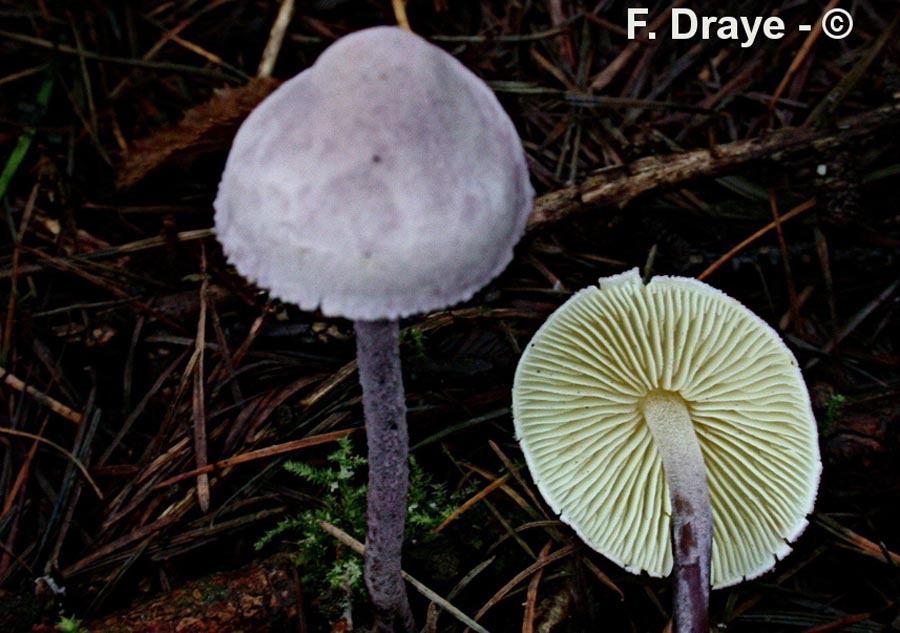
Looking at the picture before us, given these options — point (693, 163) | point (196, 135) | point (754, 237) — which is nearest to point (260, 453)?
point (196, 135)

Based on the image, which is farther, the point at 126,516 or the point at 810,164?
the point at 810,164

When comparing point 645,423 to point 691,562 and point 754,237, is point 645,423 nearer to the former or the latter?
point 691,562

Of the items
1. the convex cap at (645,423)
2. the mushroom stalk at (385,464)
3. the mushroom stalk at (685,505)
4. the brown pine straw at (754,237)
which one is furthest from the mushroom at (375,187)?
the brown pine straw at (754,237)

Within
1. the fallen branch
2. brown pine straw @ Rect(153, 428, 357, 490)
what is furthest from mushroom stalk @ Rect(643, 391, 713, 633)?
brown pine straw @ Rect(153, 428, 357, 490)

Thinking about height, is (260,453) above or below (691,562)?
above

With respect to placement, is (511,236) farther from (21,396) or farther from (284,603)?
(21,396)

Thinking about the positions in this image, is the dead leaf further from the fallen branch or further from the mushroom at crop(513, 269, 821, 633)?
the mushroom at crop(513, 269, 821, 633)

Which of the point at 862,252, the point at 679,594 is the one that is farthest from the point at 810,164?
the point at 679,594
